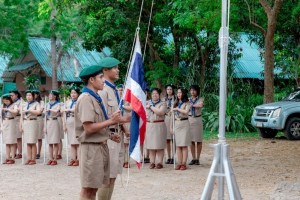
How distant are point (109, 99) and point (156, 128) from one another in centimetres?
557

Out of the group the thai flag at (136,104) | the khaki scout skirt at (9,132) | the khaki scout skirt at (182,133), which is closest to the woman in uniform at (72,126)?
the khaki scout skirt at (9,132)

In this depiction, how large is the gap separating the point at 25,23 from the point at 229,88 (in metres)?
14.5

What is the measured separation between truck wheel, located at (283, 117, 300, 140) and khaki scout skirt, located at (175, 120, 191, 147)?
254 inches

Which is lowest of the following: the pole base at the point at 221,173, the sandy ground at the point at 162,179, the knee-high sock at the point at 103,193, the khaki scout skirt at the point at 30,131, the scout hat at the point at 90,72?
the sandy ground at the point at 162,179

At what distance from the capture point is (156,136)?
12.5m

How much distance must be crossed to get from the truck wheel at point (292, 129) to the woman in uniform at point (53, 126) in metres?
7.69

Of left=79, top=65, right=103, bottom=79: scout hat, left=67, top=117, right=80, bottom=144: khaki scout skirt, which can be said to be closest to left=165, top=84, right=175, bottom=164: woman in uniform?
left=67, top=117, right=80, bottom=144: khaki scout skirt

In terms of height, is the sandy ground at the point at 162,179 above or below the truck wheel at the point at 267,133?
below

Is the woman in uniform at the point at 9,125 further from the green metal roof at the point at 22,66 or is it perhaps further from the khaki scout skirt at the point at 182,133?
the green metal roof at the point at 22,66

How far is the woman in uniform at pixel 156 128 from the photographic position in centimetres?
1244

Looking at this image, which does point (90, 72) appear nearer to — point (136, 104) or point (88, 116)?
point (88, 116)

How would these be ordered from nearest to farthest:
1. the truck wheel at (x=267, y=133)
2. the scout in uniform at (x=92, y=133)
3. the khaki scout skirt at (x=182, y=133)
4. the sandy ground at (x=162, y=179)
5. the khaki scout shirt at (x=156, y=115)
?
1. the scout in uniform at (x=92, y=133)
2. the sandy ground at (x=162, y=179)
3. the khaki scout skirt at (x=182, y=133)
4. the khaki scout shirt at (x=156, y=115)
5. the truck wheel at (x=267, y=133)

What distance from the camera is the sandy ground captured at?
940 cm

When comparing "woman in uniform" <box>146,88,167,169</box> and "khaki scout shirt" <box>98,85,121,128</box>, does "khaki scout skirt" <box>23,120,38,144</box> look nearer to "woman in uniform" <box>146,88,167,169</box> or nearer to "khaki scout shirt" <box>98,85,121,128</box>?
"woman in uniform" <box>146,88,167,169</box>
